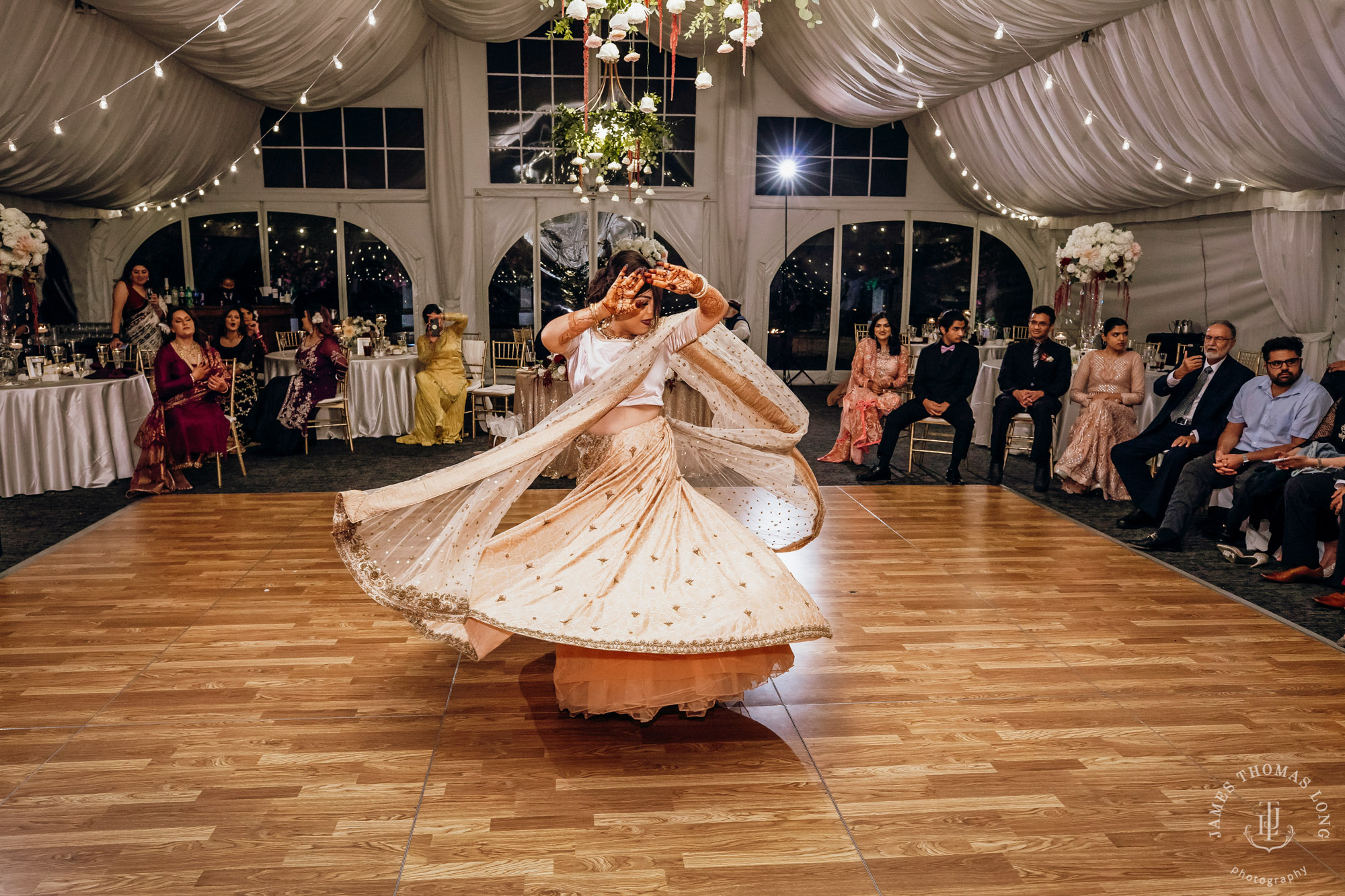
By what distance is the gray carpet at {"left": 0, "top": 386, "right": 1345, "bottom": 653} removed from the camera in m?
4.30

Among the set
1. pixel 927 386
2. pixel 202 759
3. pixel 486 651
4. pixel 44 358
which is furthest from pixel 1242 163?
pixel 44 358

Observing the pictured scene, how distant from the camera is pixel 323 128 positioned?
1163 centimetres

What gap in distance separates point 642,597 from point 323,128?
10949mm

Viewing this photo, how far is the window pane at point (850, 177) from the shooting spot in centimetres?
1227

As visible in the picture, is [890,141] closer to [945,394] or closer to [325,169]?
[945,394]

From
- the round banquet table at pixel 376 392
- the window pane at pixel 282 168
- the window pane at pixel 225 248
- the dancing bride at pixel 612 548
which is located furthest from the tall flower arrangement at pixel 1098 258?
the window pane at pixel 225 248

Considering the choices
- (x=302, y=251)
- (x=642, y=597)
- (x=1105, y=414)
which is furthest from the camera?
(x=302, y=251)

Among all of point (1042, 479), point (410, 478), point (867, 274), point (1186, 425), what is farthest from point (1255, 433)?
point (867, 274)

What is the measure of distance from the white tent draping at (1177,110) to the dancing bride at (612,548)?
452 centimetres

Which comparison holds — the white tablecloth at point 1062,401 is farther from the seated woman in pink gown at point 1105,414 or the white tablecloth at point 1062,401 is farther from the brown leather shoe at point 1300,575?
the brown leather shoe at point 1300,575

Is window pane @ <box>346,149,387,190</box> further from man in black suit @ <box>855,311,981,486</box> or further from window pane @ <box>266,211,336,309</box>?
man in black suit @ <box>855,311,981,486</box>

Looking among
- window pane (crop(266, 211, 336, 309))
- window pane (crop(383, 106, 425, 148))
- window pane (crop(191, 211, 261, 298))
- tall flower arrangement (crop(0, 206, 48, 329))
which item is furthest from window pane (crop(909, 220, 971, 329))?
tall flower arrangement (crop(0, 206, 48, 329))

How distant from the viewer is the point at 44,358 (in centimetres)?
621

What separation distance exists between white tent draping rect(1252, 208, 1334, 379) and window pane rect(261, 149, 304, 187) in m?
10.5
